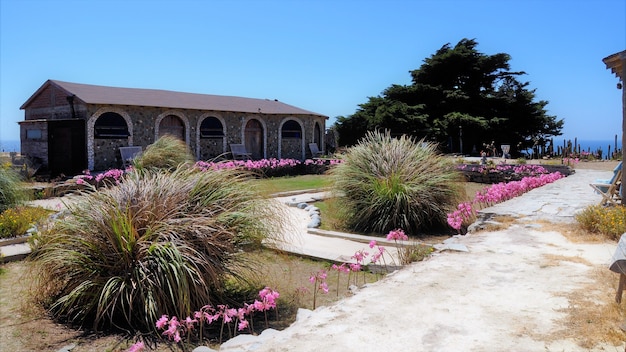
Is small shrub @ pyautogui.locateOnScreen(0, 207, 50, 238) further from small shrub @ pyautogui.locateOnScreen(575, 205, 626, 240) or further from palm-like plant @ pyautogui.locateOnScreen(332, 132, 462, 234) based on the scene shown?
small shrub @ pyautogui.locateOnScreen(575, 205, 626, 240)

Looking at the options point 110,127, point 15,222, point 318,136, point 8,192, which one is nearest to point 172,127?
point 110,127

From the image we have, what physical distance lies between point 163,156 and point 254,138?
37.1ft

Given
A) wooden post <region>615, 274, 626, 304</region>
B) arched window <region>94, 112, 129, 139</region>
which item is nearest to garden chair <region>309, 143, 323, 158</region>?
arched window <region>94, 112, 129, 139</region>

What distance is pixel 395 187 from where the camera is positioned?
341 inches

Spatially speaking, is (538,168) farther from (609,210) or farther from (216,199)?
(216,199)

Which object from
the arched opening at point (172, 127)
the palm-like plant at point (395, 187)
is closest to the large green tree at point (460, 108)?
the arched opening at point (172, 127)

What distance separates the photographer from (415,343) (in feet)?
10.3

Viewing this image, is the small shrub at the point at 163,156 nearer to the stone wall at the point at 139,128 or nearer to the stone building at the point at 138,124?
the stone building at the point at 138,124

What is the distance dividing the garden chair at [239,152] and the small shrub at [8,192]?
1335 cm

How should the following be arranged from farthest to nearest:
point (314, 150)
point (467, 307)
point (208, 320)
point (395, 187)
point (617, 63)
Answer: point (314, 150), point (395, 187), point (617, 63), point (208, 320), point (467, 307)

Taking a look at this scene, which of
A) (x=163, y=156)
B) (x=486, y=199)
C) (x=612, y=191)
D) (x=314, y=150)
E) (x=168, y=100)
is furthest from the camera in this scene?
(x=314, y=150)

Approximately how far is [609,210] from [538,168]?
36.4 ft

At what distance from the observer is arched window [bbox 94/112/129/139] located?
18.0m

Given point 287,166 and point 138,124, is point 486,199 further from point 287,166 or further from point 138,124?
point 138,124
